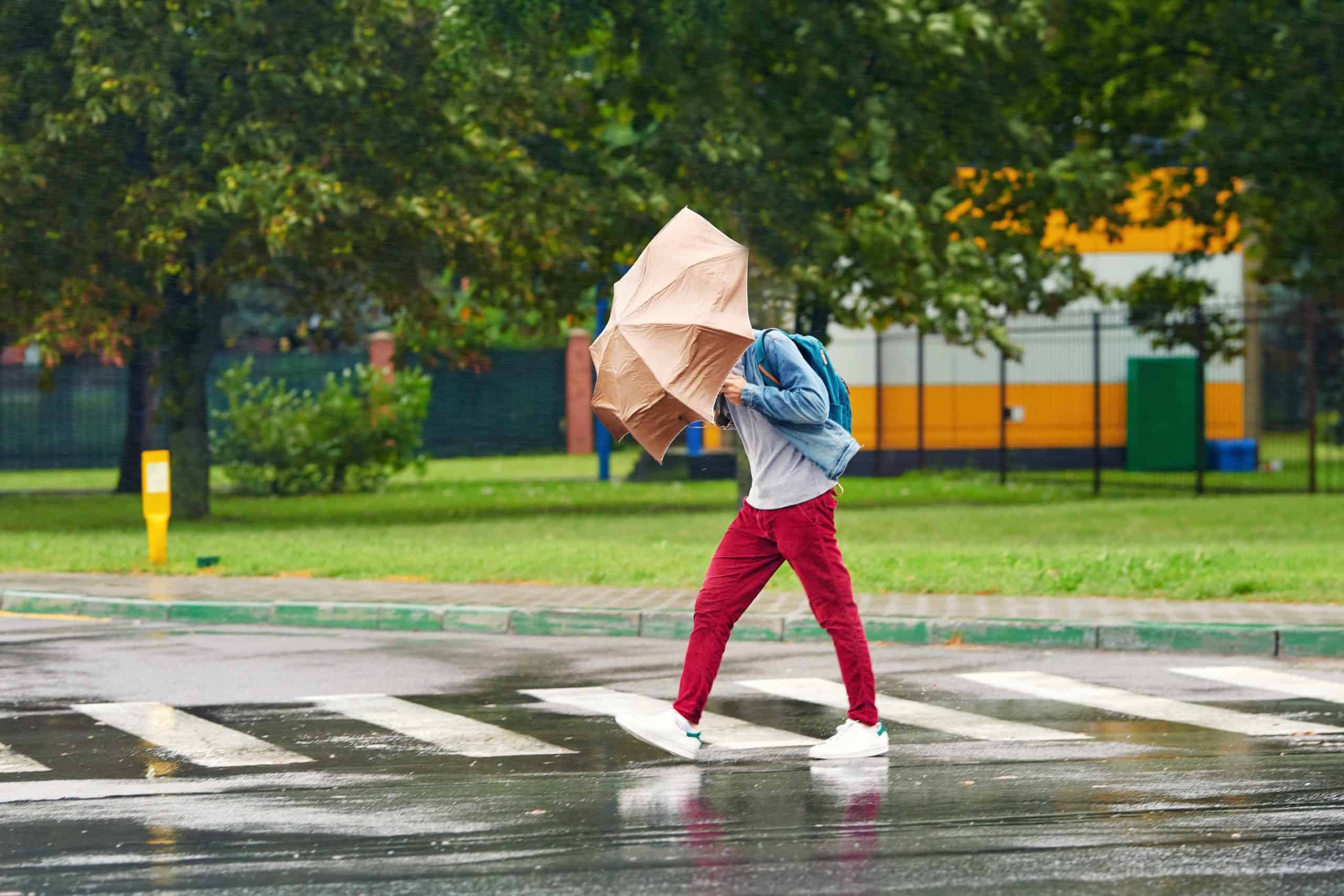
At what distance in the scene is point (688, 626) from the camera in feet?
36.4

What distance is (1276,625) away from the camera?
1036 cm

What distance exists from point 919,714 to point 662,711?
1.14m

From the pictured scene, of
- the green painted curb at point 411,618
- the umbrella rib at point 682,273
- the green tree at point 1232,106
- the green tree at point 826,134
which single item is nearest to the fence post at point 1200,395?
the green tree at point 1232,106

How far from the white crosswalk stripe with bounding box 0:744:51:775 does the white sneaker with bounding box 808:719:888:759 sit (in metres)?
2.90

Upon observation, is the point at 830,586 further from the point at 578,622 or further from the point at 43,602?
the point at 43,602

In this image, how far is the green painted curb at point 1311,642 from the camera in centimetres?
1015

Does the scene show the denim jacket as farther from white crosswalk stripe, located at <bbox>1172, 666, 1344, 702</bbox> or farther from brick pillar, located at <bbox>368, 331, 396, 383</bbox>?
brick pillar, located at <bbox>368, 331, 396, 383</bbox>

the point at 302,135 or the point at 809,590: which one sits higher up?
the point at 302,135

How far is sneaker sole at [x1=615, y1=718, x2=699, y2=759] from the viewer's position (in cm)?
697

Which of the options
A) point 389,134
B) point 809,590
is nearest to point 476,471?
point 389,134

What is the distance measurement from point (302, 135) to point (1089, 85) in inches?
374

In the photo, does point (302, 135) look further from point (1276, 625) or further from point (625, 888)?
point (625, 888)

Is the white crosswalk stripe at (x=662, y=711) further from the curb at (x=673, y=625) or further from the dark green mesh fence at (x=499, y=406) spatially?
the dark green mesh fence at (x=499, y=406)

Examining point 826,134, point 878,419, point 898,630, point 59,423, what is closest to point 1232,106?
point 826,134
